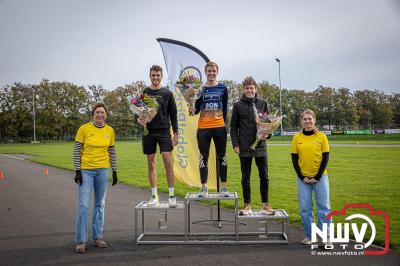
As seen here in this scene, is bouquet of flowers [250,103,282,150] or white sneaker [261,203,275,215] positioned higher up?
bouquet of flowers [250,103,282,150]

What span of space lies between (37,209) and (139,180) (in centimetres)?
537

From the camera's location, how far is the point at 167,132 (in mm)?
6371

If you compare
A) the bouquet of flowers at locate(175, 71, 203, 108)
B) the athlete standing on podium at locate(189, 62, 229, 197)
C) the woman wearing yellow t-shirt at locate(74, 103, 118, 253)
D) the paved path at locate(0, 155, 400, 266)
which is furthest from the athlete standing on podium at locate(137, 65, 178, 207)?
the paved path at locate(0, 155, 400, 266)

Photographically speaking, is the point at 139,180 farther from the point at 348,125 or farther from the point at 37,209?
the point at 348,125

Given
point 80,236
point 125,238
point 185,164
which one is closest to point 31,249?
point 80,236

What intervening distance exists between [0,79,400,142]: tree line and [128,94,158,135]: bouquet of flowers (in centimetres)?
7419

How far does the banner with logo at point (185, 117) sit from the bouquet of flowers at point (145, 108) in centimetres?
309

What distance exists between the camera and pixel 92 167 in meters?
5.61

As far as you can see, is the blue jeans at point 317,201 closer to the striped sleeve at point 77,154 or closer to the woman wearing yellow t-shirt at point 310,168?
the woman wearing yellow t-shirt at point 310,168

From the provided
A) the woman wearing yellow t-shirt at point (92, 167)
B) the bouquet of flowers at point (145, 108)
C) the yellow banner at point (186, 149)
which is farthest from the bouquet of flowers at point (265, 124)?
the yellow banner at point (186, 149)

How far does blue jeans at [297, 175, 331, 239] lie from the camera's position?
17.8 feet

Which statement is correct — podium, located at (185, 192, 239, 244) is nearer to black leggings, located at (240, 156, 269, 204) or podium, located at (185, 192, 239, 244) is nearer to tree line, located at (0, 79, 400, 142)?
black leggings, located at (240, 156, 269, 204)

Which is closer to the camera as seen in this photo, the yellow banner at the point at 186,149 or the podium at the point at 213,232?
the podium at the point at 213,232

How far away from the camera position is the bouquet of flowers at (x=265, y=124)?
239 inches
